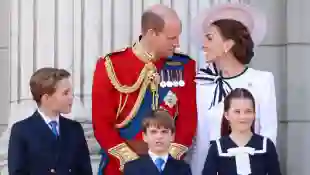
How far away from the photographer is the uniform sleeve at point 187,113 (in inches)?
185

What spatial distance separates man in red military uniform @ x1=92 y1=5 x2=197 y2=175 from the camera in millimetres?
4629

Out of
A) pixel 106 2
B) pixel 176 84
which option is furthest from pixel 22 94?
pixel 176 84

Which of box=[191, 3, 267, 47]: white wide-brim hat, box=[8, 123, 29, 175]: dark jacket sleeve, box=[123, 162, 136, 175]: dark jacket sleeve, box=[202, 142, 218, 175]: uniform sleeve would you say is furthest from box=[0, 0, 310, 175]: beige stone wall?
box=[202, 142, 218, 175]: uniform sleeve

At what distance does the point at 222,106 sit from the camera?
15.5 ft

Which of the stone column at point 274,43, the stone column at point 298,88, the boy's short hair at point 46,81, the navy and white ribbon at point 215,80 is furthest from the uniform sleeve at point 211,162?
the stone column at point 274,43

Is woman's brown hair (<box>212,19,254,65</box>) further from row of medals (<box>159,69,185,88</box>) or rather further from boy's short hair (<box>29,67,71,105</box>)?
boy's short hair (<box>29,67,71,105</box>)

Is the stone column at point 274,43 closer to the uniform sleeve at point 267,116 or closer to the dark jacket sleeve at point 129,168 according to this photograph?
the uniform sleeve at point 267,116

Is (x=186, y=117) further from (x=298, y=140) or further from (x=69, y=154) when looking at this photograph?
(x=298, y=140)

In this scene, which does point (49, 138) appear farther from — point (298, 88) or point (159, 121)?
point (298, 88)

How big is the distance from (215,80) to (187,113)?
0.81 ft

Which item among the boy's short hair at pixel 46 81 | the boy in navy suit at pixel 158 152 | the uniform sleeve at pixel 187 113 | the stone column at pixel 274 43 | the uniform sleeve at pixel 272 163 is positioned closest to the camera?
the boy in navy suit at pixel 158 152

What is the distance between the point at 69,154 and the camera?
4629 mm

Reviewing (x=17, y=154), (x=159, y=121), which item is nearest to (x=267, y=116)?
(x=159, y=121)

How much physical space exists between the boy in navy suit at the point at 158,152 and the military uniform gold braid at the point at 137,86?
0.27 m
